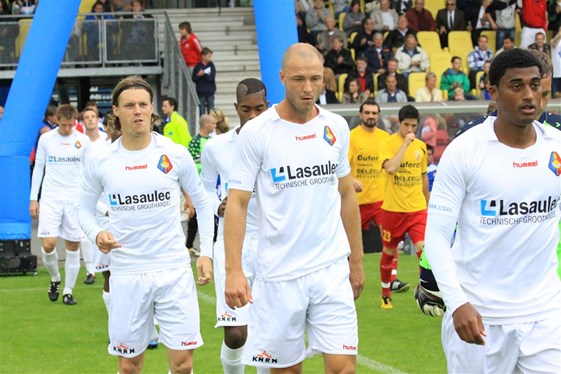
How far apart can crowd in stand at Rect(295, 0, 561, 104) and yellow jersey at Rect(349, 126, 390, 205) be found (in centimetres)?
711

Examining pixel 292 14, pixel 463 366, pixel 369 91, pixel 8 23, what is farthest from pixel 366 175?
pixel 8 23

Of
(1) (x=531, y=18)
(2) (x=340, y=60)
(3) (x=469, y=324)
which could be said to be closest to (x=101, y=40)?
(2) (x=340, y=60)

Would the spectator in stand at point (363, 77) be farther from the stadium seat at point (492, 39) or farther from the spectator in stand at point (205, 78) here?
the stadium seat at point (492, 39)

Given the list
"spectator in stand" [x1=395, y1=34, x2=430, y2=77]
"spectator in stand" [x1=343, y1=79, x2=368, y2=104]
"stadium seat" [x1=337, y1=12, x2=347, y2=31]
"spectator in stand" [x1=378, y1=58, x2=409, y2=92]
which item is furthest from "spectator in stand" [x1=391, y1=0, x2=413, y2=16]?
"spectator in stand" [x1=343, y1=79, x2=368, y2=104]

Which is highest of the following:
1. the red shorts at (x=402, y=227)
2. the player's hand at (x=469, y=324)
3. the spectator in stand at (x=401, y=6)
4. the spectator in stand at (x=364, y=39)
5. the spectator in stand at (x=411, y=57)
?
the spectator in stand at (x=401, y=6)

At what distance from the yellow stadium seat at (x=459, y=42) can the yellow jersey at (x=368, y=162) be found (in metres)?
11.9

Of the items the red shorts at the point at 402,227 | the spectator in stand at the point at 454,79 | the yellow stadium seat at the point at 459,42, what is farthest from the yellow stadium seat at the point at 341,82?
the red shorts at the point at 402,227

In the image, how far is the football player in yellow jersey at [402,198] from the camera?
13.7 m

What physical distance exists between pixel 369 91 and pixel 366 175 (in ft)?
27.2

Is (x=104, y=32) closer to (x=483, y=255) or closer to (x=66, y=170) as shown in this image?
(x=66, y=170)

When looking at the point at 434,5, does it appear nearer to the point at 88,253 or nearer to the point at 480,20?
the point at 480,20

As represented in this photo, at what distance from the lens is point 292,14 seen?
1462cm

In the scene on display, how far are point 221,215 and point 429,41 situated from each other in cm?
1880

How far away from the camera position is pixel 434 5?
2884 centimetres
